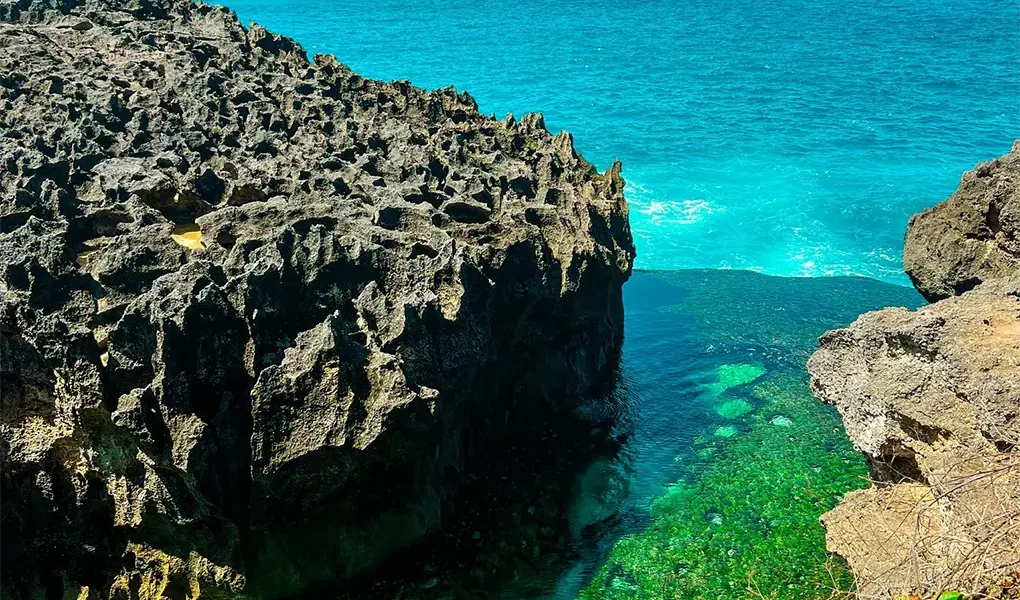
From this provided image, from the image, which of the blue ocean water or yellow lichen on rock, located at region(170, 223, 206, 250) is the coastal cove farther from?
the blue ocean water

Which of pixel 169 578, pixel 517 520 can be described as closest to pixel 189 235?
pixel 169 578

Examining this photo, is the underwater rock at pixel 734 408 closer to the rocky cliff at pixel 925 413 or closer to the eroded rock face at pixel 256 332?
the eroded rock face at pixel 256 332

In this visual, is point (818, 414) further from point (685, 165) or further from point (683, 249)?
point (685, 165)

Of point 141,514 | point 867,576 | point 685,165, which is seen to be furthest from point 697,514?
point 685,165

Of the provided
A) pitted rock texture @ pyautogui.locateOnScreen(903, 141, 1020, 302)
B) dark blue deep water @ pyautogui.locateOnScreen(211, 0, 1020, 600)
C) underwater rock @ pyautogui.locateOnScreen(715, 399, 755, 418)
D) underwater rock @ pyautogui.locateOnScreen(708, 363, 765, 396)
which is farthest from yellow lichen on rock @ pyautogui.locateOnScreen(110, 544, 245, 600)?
pitted rock texture @ pyautogui.locateOnScreen(903, 141, 1020, 302)

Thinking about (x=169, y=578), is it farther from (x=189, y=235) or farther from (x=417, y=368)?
(x=189, y=235)

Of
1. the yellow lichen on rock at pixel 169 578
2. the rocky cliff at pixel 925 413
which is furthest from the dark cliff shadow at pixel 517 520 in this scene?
the rocky cliff at pixel 925 413
